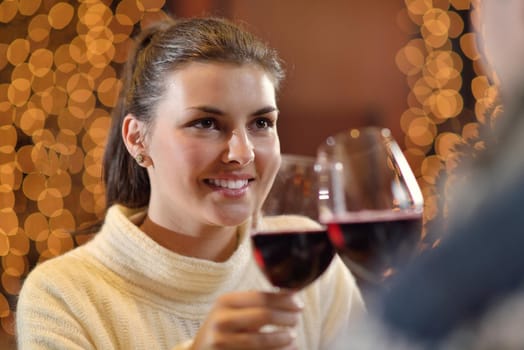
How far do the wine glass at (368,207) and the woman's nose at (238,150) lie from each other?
361mm

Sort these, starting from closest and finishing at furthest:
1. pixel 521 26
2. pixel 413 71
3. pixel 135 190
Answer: pixel 521 26 → pixel 135 190 → pixel 413 71

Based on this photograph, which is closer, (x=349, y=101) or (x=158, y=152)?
(x=158, y=152)

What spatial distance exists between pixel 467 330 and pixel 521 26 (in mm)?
255

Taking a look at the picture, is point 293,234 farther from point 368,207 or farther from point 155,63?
point 155,63

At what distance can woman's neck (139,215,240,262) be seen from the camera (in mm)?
1462

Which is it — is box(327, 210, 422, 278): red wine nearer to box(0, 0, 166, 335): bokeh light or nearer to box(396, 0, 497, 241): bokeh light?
box(0, 0, 166, 335): bokeh light

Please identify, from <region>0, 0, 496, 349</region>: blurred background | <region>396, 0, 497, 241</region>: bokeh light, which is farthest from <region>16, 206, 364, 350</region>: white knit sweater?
<region>396, 0, 497, 241</region>: bokeh light

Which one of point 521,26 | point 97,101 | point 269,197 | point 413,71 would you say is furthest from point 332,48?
point 521,26

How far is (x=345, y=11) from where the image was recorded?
384 cm

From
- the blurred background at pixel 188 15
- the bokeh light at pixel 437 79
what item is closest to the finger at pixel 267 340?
the blurred background at pixel 188 15

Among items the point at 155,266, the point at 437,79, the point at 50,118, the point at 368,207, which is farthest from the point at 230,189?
the point at 437,79

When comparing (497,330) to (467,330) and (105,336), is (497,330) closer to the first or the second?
(467,330)

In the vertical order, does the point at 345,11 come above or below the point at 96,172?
above

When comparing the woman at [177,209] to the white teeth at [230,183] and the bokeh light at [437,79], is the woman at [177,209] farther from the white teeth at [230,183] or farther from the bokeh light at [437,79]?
the bokeh light at [437,79]
